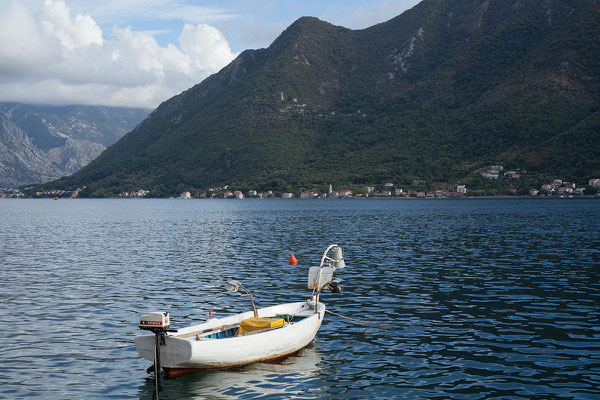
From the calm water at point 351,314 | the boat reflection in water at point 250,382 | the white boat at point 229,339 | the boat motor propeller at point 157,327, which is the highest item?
the boat motor propeller at point 157,327

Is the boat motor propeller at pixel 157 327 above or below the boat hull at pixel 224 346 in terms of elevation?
above

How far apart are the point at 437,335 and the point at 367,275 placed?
16.8 m

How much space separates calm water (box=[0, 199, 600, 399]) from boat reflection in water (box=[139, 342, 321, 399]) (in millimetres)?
70

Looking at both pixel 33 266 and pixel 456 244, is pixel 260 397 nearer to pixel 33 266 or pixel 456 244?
pixel 33 266

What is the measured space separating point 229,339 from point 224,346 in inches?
12.8

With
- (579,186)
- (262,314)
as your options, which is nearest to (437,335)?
(262,314)

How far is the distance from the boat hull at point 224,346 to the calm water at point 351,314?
0.46 metres

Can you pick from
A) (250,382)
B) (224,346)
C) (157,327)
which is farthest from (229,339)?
(157,327)

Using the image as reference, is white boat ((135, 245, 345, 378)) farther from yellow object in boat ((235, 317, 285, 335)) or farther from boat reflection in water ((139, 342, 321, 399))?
boat reflection in water ((139, 342, 321, 399))

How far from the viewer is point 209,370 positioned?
20156 millimetres

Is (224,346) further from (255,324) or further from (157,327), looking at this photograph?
(255,324)

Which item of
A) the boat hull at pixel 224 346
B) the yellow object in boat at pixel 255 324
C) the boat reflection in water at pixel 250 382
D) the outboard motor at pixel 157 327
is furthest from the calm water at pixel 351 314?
the yellow object in boat at pixel 255 324

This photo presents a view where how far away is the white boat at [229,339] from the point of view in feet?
61.8

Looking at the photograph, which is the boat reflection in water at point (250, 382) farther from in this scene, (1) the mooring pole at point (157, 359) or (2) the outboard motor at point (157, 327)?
(2) the outboard motor at point (157, 327)
